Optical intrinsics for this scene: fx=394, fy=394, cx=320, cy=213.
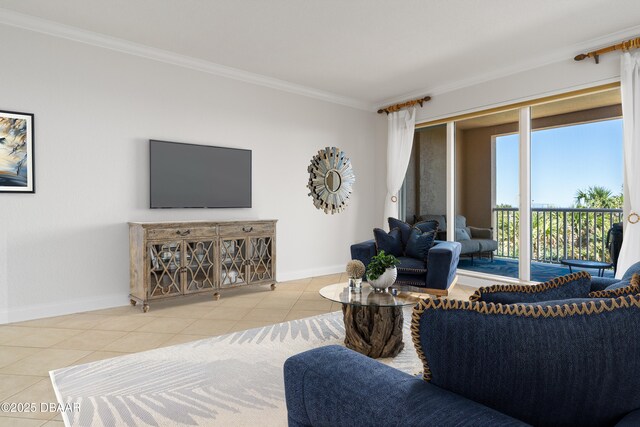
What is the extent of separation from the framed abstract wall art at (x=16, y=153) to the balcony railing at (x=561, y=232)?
5083 mm

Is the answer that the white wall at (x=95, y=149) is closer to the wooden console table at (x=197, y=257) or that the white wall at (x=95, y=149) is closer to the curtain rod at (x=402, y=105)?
the wooden console table at (x=197, y=257)

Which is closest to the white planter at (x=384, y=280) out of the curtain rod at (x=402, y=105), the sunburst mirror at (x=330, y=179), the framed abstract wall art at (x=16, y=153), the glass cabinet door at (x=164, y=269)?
the glass cabinet door at (x=164, y=269)

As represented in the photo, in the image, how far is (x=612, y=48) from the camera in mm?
3797

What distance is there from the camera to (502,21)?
11.6 feet

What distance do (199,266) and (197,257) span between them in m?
0.10

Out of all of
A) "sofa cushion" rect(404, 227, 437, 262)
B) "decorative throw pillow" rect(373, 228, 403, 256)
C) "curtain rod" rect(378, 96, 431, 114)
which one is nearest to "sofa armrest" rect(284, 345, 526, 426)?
"sofa cushion" rect(404, 227, 437, 262)

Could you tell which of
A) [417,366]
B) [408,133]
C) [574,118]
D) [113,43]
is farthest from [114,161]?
[574,118]

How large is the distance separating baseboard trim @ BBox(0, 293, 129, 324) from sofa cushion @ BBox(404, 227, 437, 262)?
306cm

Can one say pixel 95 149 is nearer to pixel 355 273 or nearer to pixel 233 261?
pixel 233 261

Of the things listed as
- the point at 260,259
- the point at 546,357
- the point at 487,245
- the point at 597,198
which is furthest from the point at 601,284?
the point at 260,259

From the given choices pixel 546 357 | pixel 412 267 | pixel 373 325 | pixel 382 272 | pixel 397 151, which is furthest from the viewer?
pixel 397 151

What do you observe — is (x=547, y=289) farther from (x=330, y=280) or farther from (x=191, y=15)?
(x=330, y=280)

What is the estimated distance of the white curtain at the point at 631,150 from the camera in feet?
12.1

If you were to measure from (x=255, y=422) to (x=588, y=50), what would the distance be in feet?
15.0
